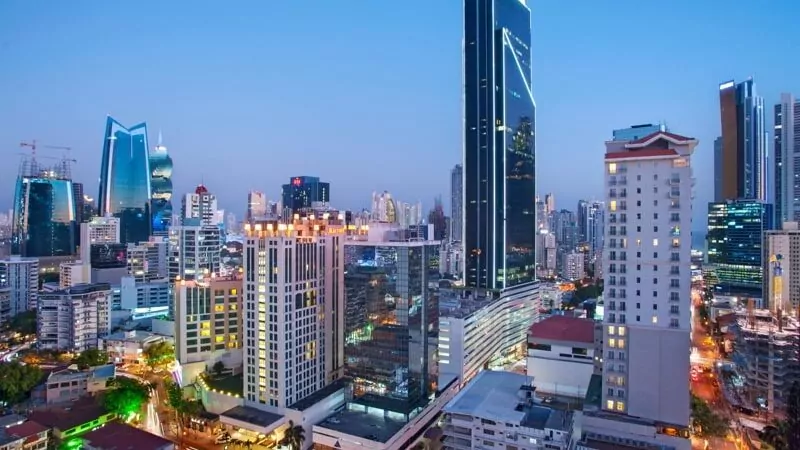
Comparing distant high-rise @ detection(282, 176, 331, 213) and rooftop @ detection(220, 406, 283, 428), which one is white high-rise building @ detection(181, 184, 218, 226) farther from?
rooftop @ detection(220, 406, 283, 428)

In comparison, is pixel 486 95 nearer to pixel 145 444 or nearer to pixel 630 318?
pixel 630 318

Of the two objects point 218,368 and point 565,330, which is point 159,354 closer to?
point 218,368

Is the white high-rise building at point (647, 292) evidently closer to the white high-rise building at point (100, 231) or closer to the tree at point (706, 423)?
the tree at point (706, 423)

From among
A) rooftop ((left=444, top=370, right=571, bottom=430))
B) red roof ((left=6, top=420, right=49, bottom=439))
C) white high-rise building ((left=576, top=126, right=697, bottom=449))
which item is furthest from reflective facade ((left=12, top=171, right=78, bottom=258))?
white high-rise building ((left=576, top=126, right=697, bottom=449))

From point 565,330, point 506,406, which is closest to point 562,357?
point 565,330

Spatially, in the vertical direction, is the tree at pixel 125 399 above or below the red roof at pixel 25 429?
below

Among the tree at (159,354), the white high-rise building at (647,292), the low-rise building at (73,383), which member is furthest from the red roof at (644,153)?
the tree at (159,354)
